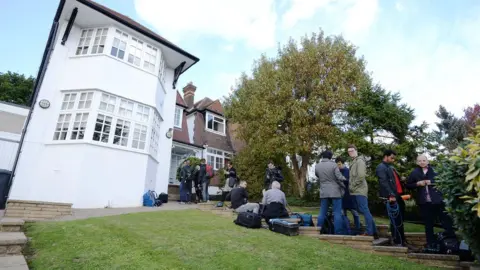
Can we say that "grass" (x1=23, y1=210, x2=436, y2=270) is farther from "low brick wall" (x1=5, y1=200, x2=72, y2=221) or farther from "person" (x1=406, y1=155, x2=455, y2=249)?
"low brick wall" (x1=5, y1=200, x2=72, y2=221)

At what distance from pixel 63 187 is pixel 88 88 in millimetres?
4217

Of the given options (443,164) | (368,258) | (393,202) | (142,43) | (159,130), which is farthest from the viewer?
(159,130)

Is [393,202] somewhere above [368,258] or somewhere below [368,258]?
above

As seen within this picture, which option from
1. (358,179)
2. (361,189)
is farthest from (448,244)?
(358,179)

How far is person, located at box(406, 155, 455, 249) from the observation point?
5.21 m

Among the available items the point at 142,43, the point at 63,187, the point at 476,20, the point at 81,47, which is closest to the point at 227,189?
the point at 63,187

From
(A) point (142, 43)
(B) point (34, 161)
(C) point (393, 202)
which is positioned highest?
(A) point (142, 43)

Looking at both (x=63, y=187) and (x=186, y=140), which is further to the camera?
(x=186, y=140)

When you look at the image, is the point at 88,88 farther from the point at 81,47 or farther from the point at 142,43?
the point at 142,43

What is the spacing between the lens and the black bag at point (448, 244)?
4676 mm

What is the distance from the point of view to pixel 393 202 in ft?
19.4

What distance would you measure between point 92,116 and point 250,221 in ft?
27.0

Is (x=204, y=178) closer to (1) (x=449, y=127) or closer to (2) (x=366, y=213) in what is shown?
(2) (x=366, y=213)

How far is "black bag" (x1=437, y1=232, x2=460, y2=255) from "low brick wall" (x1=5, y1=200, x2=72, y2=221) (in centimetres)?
961
